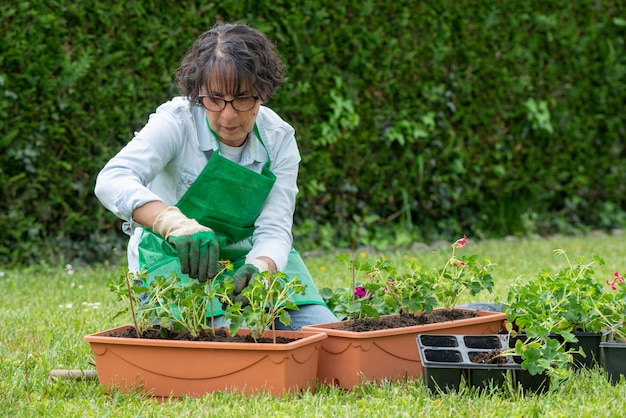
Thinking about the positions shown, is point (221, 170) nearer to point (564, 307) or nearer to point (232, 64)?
point (232, 64)

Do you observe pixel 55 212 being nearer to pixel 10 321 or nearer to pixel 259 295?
pixel 10 321

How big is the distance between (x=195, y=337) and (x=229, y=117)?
750mm

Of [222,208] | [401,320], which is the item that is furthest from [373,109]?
[401,320]

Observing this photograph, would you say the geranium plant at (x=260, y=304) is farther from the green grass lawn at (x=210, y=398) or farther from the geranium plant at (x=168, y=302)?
the green grass lawn at (x=210, y=398)

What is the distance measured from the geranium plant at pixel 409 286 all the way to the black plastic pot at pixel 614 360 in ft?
1.43

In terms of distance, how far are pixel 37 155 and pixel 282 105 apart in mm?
1736

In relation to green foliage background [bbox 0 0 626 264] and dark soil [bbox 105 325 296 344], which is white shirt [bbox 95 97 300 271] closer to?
dark soil [bbox 105 325 296 344]

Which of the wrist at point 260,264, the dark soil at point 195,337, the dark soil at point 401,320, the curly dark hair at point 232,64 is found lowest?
the dark soil at point 195,337

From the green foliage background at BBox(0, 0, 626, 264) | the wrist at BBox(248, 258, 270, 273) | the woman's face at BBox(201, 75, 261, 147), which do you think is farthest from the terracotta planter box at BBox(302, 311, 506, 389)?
the green foliage background at BBox(0, 0, 626, 264)

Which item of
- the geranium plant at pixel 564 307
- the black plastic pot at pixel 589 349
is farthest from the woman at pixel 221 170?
the black plastic pot at pixel 589 349

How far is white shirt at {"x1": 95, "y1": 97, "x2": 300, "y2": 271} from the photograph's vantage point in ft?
9.83

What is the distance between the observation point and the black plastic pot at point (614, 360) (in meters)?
2.76

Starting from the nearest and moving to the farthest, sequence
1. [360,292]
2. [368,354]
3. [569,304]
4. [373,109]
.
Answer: [368,354]
[569,304]
[360,292]
[373,109]

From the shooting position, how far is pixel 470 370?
102 inches
